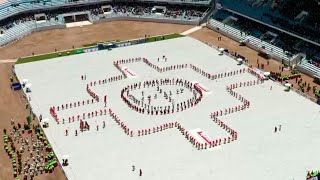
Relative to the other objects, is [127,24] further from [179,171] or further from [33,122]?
[179,171]

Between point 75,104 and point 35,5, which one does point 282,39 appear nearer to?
point 75,104

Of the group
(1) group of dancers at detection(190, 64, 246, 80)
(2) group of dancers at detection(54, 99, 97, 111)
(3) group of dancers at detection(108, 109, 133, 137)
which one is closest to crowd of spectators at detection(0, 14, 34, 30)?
(2) group of dancers at detection(54, 99, 97, 111)

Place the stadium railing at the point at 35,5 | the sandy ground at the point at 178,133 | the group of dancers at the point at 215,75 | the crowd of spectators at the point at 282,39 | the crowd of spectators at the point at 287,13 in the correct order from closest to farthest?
the sandy ground at the point at 178,133, the group of dancers at the point at 215,75, the crowd of spectators at the point at 282,39, the crowd of spectators at the point at 287,13, the stadium railing at the point at 35,5

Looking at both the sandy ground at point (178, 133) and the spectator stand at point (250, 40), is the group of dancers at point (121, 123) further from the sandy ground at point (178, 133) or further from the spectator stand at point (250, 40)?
the spectator stand at point (250, 40)

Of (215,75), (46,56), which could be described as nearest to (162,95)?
(215,75)

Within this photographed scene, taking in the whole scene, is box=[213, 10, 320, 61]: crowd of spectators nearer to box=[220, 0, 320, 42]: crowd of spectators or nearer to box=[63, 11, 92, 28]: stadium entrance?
box=[220, 0, 320, 42]: crowd of spectators

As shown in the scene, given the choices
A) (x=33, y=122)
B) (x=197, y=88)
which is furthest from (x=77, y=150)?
(x=197, y=88)

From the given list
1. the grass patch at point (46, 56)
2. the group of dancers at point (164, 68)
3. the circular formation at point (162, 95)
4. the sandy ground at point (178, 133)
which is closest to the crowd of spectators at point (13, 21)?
the grass patch at point (46, 56)
